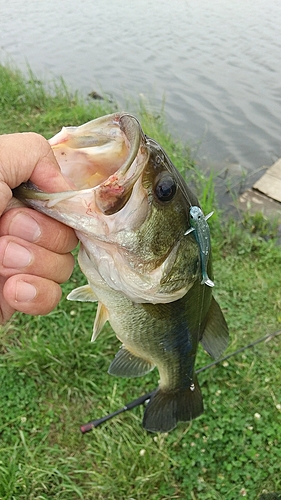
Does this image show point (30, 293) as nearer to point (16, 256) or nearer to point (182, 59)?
point (16, 256)

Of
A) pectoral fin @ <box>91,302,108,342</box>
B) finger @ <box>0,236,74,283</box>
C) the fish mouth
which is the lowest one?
pectoral fin @ <box>91,302,108,342</box>

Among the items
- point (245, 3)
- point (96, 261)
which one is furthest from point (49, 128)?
point (245, 3)

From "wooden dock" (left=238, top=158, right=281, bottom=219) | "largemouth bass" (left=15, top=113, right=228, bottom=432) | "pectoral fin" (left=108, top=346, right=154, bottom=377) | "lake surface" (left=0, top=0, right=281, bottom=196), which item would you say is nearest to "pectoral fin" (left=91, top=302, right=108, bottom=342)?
"largemouth bass" (left=15, top=113, right=228, bottom=432)

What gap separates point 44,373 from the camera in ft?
9.98

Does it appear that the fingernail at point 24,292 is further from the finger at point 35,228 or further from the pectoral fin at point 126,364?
the pectoral fin at point 126,364

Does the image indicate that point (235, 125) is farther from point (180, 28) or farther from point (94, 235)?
point (94, 235)

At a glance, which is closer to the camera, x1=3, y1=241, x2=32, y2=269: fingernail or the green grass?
x1=3, y1=241, x2=32, y2=269: fingernail

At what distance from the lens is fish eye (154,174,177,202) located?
4.31 ft

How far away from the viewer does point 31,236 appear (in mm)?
1358

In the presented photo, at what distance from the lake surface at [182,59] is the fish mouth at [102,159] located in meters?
4.91

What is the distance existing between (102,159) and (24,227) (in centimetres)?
31

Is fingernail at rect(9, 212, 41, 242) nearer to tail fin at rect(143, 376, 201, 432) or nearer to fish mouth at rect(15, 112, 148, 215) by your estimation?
fish mouth at rect(15, 112, 148, 215)

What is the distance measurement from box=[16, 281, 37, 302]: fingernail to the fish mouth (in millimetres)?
273

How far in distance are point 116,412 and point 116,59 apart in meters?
8.27
